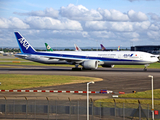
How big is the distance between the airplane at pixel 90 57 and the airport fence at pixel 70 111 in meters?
37.3

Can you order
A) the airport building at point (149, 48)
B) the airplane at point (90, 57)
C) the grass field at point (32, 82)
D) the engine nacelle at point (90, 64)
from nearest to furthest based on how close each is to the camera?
the grass field at point (32, 82)
the airplane at point (90, 57)
the engine nacelle at point (90, 64)
the airport building at point (149, 48)

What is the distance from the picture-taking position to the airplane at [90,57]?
56.0m

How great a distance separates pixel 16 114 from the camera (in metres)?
19.2

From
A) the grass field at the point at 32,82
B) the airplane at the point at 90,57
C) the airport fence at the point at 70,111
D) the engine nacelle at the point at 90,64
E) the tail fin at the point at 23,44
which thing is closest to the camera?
the airport fence at the point at 70,111

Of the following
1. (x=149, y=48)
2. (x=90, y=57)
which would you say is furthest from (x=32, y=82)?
(x=149, y=48)

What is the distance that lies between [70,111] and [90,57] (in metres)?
40.6

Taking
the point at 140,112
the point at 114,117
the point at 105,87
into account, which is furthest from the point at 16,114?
the point at 105,87

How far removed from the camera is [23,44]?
63719 millimetres

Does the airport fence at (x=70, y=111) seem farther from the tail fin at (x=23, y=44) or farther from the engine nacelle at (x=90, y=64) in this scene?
the tail fin at (x=23, y=44)

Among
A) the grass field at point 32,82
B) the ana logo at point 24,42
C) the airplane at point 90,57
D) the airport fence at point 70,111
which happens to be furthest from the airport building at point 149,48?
the airport fence at point 70,111

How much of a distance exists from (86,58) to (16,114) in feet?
133

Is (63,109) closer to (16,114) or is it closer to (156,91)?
(16,114)

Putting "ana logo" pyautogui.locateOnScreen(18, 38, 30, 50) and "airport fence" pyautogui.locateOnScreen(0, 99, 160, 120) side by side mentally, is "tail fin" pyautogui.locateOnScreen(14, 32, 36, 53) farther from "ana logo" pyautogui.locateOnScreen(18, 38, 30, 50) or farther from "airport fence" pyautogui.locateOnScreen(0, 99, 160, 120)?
"airport fence" pyautogui.locateOnScreen(0, 99, 160, 120)

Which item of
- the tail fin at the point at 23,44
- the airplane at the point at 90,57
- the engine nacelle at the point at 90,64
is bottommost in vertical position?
the engine nacelle at the point at 90,64
